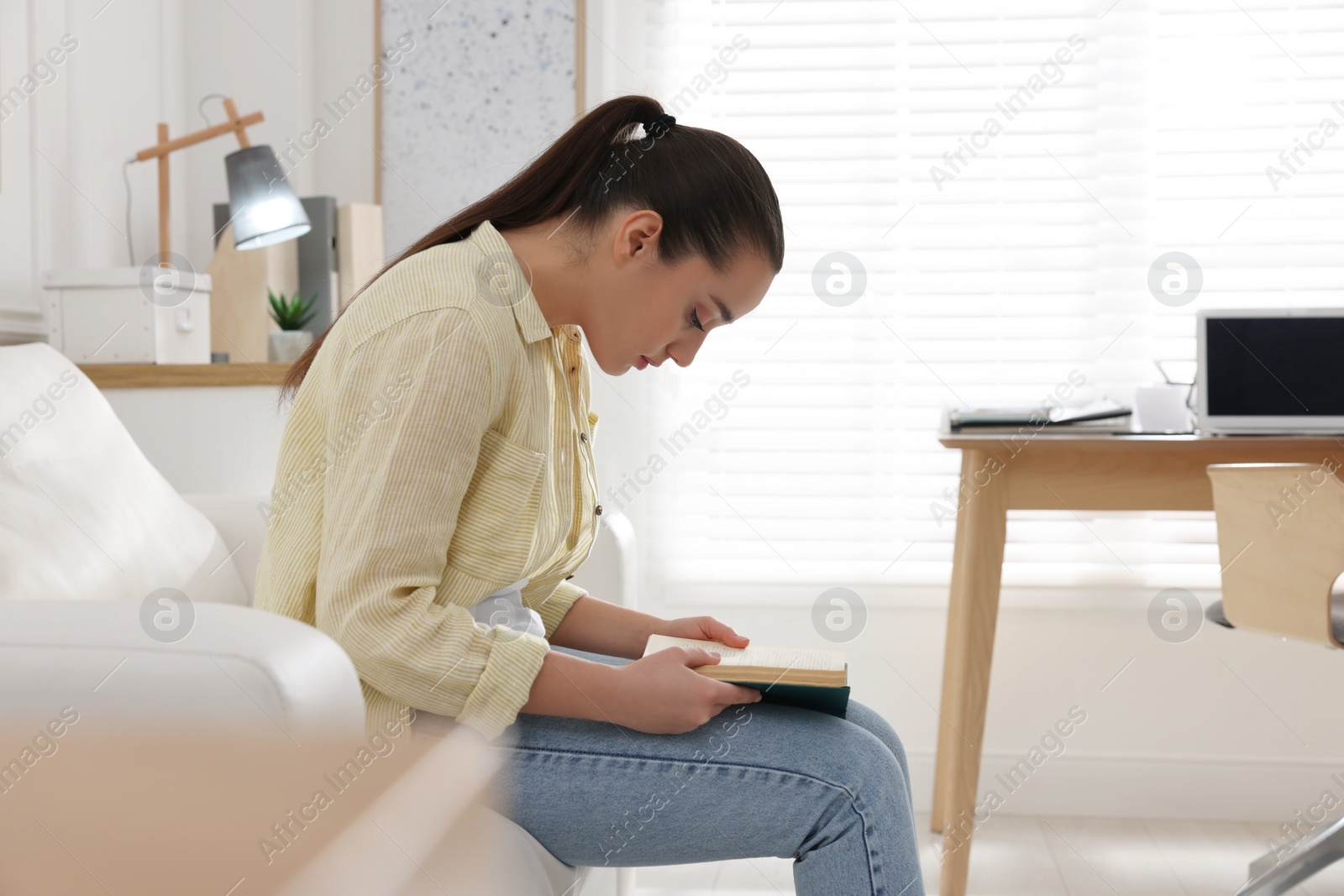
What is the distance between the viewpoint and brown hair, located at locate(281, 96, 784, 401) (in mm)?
915

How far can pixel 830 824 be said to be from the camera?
2.65ft

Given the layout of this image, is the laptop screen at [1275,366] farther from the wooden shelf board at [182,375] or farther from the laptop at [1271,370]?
the wooden shelf board at [182,375]

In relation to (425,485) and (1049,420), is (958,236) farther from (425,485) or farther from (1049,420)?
(425,485)

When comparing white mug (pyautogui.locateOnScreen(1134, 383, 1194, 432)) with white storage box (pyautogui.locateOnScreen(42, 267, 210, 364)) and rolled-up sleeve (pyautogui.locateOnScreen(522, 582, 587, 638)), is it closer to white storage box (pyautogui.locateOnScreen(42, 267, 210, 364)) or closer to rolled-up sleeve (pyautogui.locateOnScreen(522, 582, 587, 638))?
rolled-up sleeve (pyautogui.locateOnScreen(522, 582, 587, 638))

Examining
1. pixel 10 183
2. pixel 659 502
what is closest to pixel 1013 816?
pixel 659 502

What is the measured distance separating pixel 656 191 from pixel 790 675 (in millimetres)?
422

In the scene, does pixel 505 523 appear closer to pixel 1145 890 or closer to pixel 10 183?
pixel 10 183

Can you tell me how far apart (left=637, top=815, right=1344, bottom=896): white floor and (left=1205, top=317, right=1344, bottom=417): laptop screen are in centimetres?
74

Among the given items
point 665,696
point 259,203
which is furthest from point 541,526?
point 259,203

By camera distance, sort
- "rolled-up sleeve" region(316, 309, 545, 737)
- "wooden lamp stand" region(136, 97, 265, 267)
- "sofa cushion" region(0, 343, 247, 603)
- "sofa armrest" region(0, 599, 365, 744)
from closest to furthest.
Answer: "sofa armrest" region(0, 599, 365, 744) < "rolled-up sleeve" region(316, 309, 545, 737) < "sofa cushion" region(0, 343, 247, 603) < "wooden lamp stand" region(136, 97, 265, 267)

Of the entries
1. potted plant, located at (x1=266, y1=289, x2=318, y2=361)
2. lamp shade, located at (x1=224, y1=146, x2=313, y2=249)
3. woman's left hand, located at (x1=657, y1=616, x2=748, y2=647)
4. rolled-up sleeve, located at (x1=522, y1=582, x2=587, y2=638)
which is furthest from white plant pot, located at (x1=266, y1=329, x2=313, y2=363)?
woman's left hand, located at (x1=657, y1=616, x2=748, y2=647)

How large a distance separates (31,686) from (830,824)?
0.54 metres

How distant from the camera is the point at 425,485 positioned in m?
0.78

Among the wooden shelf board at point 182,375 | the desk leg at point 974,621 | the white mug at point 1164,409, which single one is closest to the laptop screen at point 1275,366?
the white mug at point 1164,409
